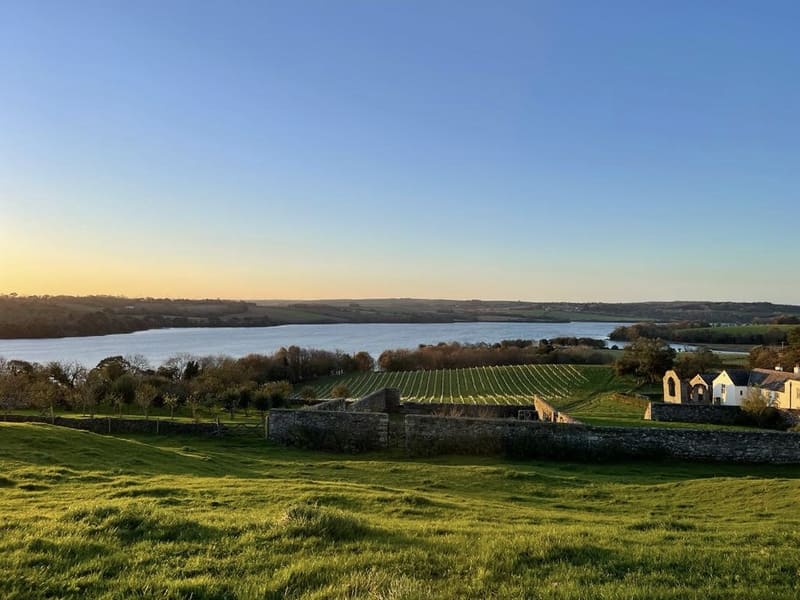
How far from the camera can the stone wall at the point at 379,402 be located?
88.9ft

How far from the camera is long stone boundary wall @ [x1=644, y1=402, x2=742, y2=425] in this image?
28.6m

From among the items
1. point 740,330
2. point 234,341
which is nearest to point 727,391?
point 740,330

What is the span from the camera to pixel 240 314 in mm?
146375

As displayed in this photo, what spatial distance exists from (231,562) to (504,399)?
49651 mm

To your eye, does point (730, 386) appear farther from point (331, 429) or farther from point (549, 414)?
point (331, 429)

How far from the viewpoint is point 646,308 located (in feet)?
623

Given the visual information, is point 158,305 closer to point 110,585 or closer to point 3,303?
point 3,303

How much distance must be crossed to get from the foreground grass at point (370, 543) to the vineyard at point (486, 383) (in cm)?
4362

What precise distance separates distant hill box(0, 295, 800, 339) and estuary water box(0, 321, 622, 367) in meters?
2.43

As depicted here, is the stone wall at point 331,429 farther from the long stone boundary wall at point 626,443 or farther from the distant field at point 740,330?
the distant field at point 740,330

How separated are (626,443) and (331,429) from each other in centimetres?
1099

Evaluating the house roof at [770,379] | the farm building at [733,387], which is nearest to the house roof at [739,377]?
the farm building at [733,387]

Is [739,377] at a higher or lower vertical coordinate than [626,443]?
lower

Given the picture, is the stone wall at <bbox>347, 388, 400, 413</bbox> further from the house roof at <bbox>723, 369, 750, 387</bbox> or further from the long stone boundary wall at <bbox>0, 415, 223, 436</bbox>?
the house roof at <bbox>723, 369, 750, 387</bbox>
